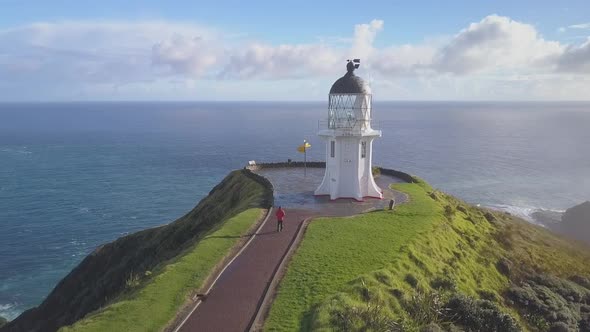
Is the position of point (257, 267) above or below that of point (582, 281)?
above

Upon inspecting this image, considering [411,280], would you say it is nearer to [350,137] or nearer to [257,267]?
[257,267]

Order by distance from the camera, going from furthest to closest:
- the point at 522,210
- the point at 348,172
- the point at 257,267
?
the point at 522,210
the point at 348,172
the point at 257,267

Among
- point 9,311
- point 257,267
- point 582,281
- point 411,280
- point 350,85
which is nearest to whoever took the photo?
point 411,280

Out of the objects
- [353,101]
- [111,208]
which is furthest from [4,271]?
[353,101]

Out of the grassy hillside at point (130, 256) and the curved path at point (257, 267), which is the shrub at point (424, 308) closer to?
the curved path at point (257, 267)

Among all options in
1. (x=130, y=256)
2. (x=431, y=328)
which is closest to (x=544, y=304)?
(x=431, y=328)

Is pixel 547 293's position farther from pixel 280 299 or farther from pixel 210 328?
pixel 210 328

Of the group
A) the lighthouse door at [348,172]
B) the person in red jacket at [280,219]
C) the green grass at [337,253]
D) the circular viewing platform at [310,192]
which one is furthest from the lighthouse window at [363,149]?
the person in red jacket at [280,219]
